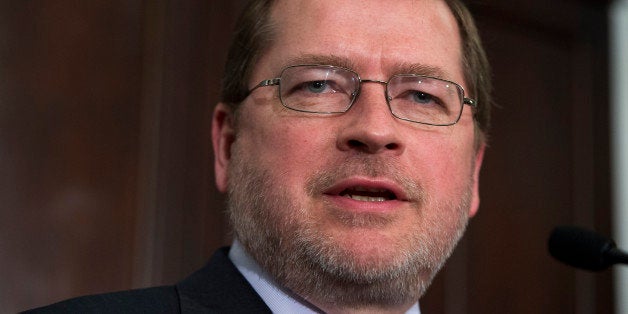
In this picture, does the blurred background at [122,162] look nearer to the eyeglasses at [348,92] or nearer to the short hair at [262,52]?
the short hair at [262,52]

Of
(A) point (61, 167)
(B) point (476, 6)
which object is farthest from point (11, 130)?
(B) point (476, 6)

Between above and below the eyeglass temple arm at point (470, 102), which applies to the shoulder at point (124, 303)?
below

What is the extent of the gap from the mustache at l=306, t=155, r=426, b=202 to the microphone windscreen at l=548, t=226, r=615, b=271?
292 millimetres

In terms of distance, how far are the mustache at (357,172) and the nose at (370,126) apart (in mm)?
20

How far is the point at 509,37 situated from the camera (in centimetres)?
342

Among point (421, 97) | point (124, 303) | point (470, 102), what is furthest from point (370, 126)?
point (124, 303)

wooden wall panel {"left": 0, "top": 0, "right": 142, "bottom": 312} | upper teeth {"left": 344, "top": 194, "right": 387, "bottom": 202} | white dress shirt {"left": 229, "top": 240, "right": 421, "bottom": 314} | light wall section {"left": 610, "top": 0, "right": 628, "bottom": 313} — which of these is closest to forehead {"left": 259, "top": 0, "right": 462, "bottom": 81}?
upper teeth {"left": 344, "top": 194, "right": 387, "bottom": 202}

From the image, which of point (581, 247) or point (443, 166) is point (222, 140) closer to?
point (443, 166)

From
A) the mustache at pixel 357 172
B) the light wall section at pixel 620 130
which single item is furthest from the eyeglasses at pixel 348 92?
the light wall section at pixel 620 130

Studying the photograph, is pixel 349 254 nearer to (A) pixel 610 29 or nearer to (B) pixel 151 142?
A: (B) pixel 151 142

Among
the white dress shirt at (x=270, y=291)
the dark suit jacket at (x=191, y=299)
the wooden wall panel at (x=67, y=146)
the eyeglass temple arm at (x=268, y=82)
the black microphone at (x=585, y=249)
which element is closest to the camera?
the black microphone at (x=585, y=249)

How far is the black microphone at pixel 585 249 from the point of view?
1465mm

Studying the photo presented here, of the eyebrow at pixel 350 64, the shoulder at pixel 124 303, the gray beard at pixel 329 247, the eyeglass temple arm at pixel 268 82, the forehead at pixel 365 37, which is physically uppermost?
the forehead at pixel 365 37

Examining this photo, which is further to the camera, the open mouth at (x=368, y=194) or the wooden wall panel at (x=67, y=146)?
the wooden wall panel at (x=67, y=146)
